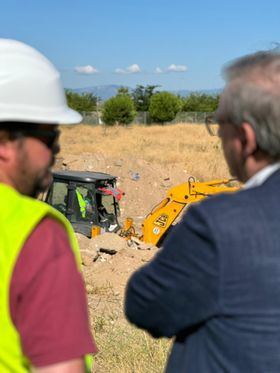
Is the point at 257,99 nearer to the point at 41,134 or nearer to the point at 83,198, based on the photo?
the point at 41,134

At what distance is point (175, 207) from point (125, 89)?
55238mm

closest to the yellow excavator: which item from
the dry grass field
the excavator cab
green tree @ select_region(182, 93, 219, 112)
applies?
the excavator cab

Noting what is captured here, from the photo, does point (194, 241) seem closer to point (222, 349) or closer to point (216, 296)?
point (216, 296)

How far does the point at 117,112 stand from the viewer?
2135 inches

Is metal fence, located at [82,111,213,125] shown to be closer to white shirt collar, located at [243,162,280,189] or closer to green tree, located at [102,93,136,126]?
green tree, located at [102,93,136,126]

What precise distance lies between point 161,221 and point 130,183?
8.22m

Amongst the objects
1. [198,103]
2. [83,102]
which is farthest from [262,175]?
[198,103]

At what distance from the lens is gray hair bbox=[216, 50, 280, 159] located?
Result: 63.6 inches

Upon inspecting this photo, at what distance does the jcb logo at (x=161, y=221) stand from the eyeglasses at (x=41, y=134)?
35.5ft

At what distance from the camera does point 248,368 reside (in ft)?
5.33

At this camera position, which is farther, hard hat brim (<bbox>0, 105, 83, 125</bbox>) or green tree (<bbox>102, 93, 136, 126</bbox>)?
green tree (<bbox>102, 93, 136, 126</bbox>)

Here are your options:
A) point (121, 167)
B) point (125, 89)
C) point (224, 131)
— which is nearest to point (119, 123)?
point (125, 89)

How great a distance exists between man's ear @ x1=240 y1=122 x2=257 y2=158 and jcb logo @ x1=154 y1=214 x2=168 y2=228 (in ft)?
35.0

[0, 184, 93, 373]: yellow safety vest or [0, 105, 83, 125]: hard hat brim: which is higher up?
[0, 105, 83, 125]: hard hat brim
